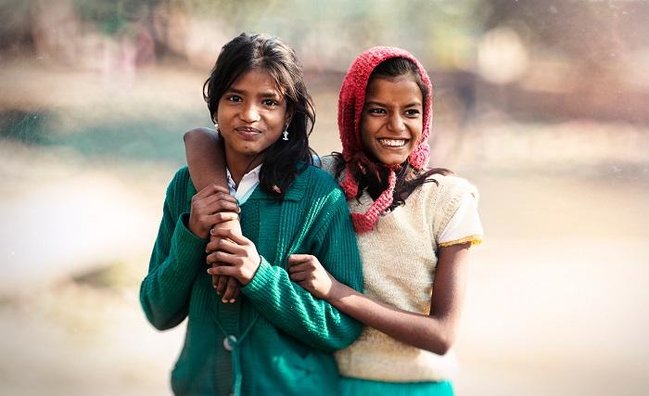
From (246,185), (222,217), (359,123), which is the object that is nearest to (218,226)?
(222,217)

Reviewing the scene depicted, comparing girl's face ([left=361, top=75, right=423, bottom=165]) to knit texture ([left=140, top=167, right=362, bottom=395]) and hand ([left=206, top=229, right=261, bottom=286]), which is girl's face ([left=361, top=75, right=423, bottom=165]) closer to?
knit texture ([left=140, top=167, right=362, bottom=395])

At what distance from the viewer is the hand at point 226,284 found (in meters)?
1.61

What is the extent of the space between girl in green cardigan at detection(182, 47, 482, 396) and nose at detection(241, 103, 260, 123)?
114mm

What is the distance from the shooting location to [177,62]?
2.98m

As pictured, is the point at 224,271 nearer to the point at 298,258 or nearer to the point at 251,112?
the point at 298,258

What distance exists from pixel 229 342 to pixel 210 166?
316 mm

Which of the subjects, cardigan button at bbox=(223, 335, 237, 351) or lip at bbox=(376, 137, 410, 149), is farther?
lip at bbox=(376, 137, 410, 149)

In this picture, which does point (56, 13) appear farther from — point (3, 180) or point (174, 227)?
point (174, 227)

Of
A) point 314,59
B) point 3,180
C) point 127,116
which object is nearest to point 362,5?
point 314,59

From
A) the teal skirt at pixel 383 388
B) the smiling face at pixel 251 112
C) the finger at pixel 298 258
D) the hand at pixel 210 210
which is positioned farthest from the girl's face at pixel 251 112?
the teal skirt at pixel 383 388

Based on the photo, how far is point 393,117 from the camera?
175 centimetres

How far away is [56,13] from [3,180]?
541 millimetres

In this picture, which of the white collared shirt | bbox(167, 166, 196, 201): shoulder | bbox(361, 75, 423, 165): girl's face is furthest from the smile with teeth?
bbox(167, 166, 196, 201): shoulder

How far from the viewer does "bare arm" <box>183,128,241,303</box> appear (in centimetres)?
162
